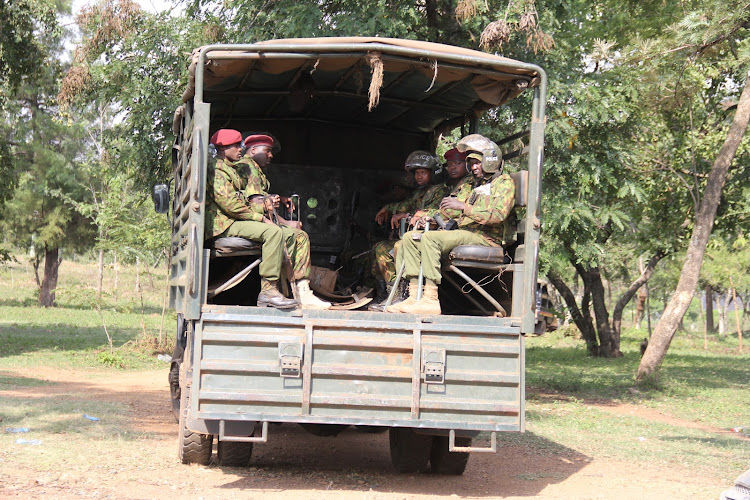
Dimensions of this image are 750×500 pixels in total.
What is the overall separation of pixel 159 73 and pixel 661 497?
26.4 ft

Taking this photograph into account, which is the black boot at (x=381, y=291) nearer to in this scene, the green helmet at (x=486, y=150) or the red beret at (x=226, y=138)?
the green helmet at (x=486, y=150)

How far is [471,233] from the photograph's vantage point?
709 centimetres

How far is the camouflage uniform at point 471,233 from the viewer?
22.4ft

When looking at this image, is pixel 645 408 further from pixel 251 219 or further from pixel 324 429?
pixel 251 219

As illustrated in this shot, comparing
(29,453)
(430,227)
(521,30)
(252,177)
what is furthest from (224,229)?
(521,30)

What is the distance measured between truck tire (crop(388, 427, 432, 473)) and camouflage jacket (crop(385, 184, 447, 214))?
78.2 inches

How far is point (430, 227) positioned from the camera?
25.5 feet

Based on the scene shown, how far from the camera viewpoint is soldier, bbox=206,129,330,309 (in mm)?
6750

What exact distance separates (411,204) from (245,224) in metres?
2.21

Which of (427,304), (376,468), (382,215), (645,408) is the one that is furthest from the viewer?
(645,408)

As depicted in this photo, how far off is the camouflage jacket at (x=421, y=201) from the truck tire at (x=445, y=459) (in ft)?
6.65

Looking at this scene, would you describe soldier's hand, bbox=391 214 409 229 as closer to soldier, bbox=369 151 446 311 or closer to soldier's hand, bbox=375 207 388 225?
soldier, bbox=369 151 446 311

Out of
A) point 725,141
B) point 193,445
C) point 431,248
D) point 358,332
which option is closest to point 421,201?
point 431,248

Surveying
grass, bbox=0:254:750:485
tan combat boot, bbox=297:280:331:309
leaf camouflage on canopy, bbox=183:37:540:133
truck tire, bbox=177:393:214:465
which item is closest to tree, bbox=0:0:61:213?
grass, bbox=0:254:750:485
